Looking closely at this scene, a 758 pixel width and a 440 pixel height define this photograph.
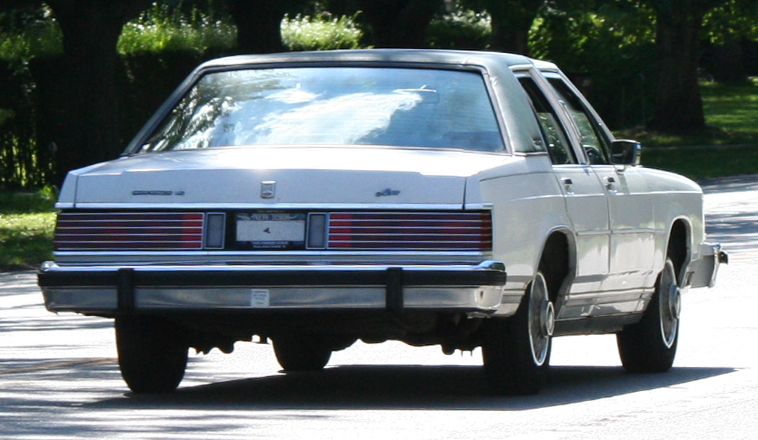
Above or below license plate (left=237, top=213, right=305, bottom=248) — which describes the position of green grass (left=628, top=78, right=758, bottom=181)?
below

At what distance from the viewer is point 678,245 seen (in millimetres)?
10125

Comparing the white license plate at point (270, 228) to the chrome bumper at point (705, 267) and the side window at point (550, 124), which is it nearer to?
the side window at point (550, 124)

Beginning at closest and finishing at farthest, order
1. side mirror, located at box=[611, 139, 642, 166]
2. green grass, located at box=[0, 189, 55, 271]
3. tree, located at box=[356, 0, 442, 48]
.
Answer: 1. side mirror, located at box=[611, 139, 642, 166]
2. green grass, located at box=[0, 189, 55, 271]
3. tree, located at box=[356, 0, 442, 48]

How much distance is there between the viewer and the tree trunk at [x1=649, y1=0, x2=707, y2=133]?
42406 millimetres

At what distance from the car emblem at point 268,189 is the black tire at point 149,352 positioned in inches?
40.2

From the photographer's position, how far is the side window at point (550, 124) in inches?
343

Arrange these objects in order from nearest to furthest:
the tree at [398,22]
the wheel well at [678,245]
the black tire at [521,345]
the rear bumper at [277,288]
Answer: the rear bumper at [277,288], the black tire at [521,345], the wheel well at [678,245], the tree at [398,22]

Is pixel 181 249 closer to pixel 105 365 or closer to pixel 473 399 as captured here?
pixel 473 399

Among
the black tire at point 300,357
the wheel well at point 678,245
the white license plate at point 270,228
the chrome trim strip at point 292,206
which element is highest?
the chrome trim strip at point 292,206

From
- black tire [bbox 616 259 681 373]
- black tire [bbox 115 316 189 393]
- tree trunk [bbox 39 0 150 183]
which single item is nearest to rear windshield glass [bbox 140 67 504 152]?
black tire [bbox 115 316 189 393]

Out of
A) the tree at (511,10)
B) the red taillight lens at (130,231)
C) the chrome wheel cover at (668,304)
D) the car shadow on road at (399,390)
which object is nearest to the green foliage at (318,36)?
the tree at (511,10)

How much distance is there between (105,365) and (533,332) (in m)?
2.91

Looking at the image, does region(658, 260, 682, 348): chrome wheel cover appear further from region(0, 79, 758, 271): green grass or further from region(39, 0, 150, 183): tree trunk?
region(39, 0, 150, 183): tree trunk

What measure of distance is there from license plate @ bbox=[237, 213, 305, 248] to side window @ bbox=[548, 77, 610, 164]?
224 cm
